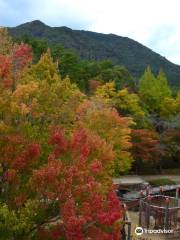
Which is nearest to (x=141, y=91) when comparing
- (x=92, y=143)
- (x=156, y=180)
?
(x=156, y=180)

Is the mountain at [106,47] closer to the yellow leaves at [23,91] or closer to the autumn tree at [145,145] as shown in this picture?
the autumn tree at [145,145]

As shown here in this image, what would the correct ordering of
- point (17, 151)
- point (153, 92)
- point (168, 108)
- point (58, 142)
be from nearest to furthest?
point (17, 151), point (58, 142), point (168, 108), point (153, 92)

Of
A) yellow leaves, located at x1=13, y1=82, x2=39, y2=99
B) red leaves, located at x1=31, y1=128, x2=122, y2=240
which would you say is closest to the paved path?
red leaves, located at x1=31, y1=128, x2=122, y2=240

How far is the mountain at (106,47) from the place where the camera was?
104 metres

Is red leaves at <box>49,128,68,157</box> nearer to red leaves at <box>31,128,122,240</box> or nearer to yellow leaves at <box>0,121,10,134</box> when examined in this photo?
red leaves at <box>31,128,122,240</box>

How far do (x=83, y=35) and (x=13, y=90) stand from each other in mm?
101245

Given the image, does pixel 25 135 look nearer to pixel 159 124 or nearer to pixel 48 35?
pixel 159 124

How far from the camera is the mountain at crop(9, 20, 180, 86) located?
341 feet

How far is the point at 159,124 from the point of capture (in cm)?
4456

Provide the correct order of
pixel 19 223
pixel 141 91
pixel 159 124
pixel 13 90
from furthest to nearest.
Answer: pixel 141 91 < pixel 159 124 < pixel 13 90 < pixel 19 223

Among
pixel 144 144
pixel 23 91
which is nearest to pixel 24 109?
pixel 23 91

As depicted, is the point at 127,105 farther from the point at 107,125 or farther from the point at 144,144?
the point at 107,125

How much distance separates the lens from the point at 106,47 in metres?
115

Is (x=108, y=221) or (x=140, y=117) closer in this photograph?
(x=108, y=221)
